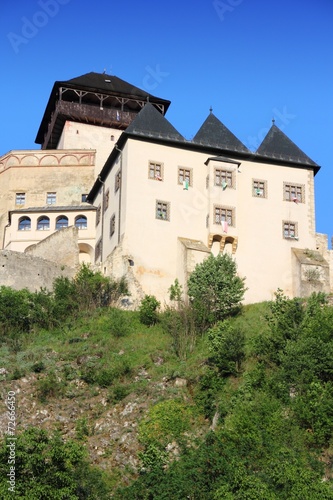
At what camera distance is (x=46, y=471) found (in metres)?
27.4

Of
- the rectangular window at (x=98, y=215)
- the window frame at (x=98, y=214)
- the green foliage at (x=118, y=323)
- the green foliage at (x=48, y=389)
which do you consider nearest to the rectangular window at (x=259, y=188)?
the window frame at (x=98, y=214)

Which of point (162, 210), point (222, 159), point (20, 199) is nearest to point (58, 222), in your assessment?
point (20, 199)

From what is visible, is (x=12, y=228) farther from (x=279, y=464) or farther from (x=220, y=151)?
(x=279, y=464)

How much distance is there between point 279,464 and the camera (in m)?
28.8

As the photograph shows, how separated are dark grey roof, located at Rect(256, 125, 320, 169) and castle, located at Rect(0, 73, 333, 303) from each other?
2.6 inches

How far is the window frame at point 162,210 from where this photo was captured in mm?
49562

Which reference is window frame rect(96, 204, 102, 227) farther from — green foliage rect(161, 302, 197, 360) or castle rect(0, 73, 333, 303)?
green foliage rect(161, 302, 197, 360)

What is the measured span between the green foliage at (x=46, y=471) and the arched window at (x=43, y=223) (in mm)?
29619

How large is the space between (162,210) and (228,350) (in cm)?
1373

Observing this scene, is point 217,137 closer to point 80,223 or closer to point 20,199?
point 80,223

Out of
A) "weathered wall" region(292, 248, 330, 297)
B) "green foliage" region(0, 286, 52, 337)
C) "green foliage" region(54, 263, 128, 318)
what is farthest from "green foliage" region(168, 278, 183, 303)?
"weathered wall" region(292, 248, 330, 297)

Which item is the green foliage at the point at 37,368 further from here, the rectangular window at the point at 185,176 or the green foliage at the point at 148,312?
the rectangular window at the point at 185,176

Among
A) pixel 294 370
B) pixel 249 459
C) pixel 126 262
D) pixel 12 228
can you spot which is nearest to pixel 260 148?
pixel 126 262

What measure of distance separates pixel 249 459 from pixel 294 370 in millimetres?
5767
